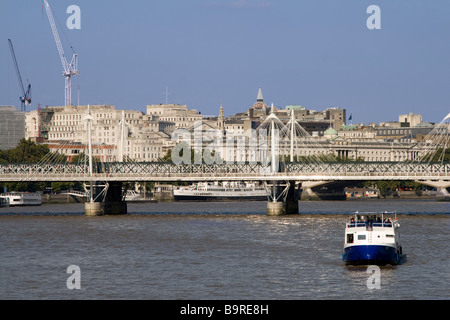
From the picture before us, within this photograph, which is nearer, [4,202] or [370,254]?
[370,254]

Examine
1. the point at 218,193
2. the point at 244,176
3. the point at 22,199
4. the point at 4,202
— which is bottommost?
the point at 4,202

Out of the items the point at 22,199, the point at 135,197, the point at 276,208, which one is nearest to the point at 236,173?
the point at 276,208

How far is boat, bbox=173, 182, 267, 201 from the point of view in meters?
182

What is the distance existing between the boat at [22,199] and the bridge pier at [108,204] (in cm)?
3727

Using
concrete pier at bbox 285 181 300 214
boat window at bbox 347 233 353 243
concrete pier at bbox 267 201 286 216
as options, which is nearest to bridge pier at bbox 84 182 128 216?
concrete pier at bbox 267 201 286 216

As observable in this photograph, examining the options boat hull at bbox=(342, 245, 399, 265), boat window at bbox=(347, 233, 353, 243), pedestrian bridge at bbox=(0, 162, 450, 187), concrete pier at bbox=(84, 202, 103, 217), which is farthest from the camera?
concrete pier at bbox=(84, 202, 103, 217)

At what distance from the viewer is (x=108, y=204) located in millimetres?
119562

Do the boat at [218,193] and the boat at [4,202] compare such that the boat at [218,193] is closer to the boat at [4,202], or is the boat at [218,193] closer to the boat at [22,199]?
the boat at [22,199]

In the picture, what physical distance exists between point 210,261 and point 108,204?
176 feet

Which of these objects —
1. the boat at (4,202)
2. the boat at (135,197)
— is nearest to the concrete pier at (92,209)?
the boat at (4,202)

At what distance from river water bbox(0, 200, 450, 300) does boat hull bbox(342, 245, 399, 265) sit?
0.97 meters

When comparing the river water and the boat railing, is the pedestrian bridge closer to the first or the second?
the river water

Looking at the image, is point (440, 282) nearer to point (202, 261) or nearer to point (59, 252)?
point (202, 261)

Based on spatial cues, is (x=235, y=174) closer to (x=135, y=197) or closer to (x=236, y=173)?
(x=236, y=173)
